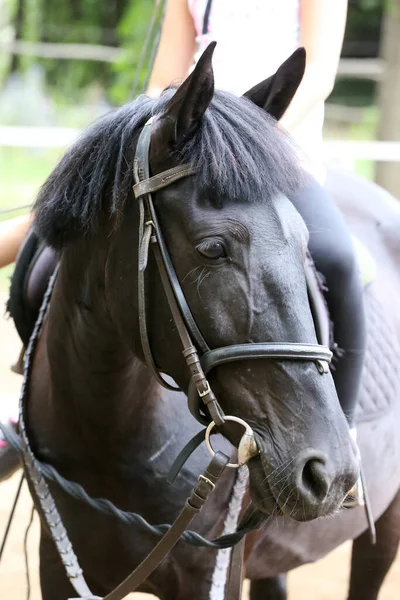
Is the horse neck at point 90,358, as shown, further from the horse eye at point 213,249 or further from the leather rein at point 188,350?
the horse eye at point 213,249

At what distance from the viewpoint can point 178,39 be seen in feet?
8.08

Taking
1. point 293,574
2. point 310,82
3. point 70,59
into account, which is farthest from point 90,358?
point 70,59

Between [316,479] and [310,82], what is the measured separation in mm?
1079

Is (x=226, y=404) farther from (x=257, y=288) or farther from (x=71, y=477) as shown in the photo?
(x=71, y=477)

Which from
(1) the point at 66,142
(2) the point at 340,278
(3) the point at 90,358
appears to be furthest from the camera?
(1) the point at 66,142

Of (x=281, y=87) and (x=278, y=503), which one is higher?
(x=281, y=87)

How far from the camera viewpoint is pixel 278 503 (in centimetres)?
158

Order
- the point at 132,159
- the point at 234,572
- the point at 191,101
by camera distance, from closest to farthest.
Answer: the point at 191,101 < the point at 132,159 < the point at 234,572

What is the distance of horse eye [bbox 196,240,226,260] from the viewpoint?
1.59 metres

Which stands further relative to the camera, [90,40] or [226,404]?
[90,40]

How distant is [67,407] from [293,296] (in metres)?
0.79

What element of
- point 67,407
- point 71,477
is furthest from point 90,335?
point 71,477

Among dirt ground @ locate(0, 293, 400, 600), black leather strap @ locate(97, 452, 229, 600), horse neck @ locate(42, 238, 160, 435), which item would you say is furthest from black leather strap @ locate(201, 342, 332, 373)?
dirt ground @ locate(0, 293, 400, 600)

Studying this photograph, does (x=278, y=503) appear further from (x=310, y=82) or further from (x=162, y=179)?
(x=310, y=82)
